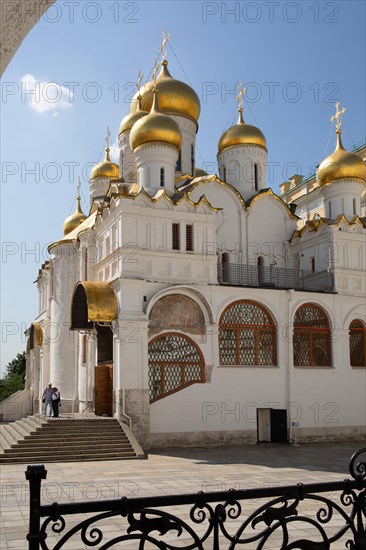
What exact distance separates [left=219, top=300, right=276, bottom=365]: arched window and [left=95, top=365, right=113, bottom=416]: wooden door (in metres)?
3.93

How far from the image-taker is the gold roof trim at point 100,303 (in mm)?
19078

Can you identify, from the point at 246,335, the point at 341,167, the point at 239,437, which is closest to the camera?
the point at 239,437

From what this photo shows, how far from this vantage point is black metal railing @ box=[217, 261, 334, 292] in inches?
898

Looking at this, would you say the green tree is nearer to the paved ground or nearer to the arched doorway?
the arched doorway

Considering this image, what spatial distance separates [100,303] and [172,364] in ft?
10.4

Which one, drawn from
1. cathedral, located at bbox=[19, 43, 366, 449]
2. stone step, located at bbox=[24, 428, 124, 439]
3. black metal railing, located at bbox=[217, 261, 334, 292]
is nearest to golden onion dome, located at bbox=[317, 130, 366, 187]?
cathedral, located at bbox=[19, 43, 366, 449]

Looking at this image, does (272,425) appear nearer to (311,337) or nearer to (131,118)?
(311,337)

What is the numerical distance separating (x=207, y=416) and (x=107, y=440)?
4.02 metres

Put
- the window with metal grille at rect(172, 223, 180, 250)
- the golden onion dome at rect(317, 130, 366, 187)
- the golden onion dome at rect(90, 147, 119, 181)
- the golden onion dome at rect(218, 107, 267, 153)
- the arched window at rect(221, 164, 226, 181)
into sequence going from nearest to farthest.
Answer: the window with metal grille at rect(172, 223, 180, 250) → the golden onion dome at rect(317, 130, 366, 187) → the golden onion dome at rect(218, 107, 267, 153) → the arched window at rect(221, 164, 226, 181) → the golden onion dome at rect(90, 147, 119, 181)

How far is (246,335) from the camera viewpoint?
836 inches

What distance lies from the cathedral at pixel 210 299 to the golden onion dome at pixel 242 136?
6 cm

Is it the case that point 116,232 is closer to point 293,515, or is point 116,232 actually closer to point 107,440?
point 107,440

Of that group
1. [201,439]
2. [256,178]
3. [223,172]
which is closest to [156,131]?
[223,172]


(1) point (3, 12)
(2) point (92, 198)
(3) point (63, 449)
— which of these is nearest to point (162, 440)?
(3) point (63, 449)
